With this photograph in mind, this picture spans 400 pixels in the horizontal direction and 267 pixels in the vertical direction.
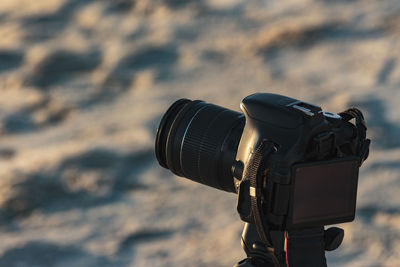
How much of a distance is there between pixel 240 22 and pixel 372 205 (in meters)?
2.40

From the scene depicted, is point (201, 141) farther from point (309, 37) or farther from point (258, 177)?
point (309, 37)

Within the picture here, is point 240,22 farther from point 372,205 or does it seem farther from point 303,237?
point 303,237

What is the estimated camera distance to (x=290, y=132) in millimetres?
2551

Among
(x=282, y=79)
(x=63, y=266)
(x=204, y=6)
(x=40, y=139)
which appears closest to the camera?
(x=63, y=266)

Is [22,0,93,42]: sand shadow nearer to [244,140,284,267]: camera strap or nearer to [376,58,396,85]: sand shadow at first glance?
[376,58,396,85]: sand shadow

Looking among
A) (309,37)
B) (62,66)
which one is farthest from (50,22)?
(309,37)

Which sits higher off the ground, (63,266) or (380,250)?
(63,266)

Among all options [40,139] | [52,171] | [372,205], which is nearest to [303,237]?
[372,205]

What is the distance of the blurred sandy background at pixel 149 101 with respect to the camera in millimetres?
4164

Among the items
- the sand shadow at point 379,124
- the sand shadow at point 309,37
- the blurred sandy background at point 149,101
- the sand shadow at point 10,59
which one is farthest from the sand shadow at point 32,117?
the sand shadow at point 379,124

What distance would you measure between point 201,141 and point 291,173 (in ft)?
1.69

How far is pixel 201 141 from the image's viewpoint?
2.89m

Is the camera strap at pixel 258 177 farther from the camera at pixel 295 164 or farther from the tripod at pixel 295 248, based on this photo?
the tripod at pixel 295 248

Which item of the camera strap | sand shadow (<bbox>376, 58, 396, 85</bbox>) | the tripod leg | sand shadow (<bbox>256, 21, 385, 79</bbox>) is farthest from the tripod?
sand shadow (<bbox>256, 21, 385, 79</bbox>)
